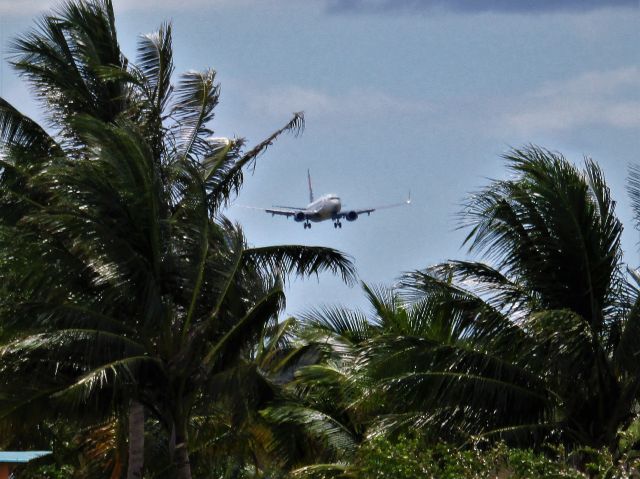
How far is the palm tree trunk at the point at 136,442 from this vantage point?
852 inches

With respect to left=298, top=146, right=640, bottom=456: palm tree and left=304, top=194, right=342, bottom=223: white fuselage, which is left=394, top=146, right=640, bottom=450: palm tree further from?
left=304, top=194, right=342, bottom=223: white fuselage

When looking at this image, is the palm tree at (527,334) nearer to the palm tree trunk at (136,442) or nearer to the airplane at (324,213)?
the palm tree trunk at (136,442)

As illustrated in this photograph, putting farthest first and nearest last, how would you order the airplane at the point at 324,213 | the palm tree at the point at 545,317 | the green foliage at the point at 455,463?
the airplane at the point at 324,213 → the palm tree at the point at 545,317 → the green foliage at the point at 455,463

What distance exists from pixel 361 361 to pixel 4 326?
5380 millimetres

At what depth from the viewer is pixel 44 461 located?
25.7 m

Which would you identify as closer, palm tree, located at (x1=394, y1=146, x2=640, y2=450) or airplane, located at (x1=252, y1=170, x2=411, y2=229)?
palm tree, located at (x1=394, y1=146, x2=640, y2=450)

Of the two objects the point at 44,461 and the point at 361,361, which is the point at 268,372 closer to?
the point at 44,461

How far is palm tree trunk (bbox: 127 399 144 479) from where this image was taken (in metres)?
21.6

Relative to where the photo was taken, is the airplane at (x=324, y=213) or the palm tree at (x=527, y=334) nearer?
the palm tree at (x=527, y=334)

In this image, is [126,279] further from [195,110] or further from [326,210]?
[326,210]

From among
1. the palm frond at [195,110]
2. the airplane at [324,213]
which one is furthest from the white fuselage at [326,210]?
the palm frond at [195,110]

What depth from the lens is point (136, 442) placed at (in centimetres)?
2198

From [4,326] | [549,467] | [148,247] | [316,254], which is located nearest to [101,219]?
[148,247]

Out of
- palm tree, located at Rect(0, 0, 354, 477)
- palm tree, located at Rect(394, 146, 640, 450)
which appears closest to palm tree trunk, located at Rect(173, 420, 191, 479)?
palm tree, located at Rect(0, 0, 354, 477)
